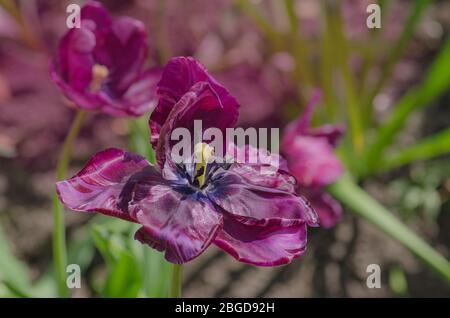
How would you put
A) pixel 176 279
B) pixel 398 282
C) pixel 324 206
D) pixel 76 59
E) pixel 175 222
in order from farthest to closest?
pixel 398 282 → pixel 324 206 → pixel 76 59 → pixel 176 279 → pixel 175 222

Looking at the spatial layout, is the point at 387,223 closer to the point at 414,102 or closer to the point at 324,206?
the point at 324,206

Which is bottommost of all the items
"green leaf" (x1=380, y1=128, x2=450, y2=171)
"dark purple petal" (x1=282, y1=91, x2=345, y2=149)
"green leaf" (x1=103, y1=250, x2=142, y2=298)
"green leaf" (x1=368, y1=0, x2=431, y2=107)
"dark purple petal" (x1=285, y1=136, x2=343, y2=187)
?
"green leaf" (x1=103, y1=250, x2=142, y2=298)

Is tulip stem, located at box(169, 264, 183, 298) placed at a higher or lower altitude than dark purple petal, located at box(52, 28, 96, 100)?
lower

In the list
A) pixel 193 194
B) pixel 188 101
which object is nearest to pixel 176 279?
pixel 193 194

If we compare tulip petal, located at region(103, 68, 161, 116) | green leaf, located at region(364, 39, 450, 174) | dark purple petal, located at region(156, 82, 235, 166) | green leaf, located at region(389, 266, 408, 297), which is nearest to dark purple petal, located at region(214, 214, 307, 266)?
dark purple petal, located at region(156, 82, 235, 166)

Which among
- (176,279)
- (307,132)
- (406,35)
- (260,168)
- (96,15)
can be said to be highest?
(406,35)

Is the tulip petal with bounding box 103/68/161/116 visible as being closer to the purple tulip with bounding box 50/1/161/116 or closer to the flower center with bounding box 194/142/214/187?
the purple tulip with bounding box 50/1/161/116
